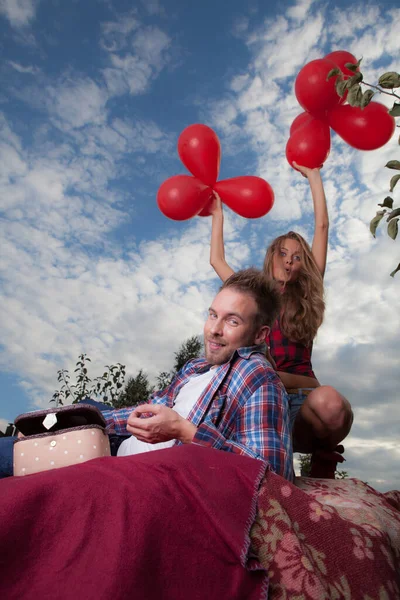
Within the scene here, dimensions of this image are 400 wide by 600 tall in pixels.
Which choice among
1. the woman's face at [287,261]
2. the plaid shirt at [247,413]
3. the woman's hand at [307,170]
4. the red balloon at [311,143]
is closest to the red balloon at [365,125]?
the red balloon at [311,143]

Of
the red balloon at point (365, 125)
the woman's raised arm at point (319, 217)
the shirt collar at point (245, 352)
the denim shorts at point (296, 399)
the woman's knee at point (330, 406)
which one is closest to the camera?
the shirt collar at point (245, 352)

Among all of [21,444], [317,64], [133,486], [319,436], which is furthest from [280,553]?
[317,64]

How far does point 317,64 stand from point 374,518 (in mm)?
3157

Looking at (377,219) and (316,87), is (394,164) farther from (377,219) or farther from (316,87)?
(316,87)

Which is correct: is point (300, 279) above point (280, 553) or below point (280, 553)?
above

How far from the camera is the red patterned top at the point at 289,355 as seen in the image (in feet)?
11.4

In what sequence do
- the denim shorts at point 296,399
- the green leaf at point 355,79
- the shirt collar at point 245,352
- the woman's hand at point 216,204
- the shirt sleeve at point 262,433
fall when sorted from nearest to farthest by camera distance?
the shirt sleeve at point 262,433 → the green leaf at point 355,79 → the shirt collar at point 245,352 → the denim shorts at point 296,399 → the woman's hand at point 216,204

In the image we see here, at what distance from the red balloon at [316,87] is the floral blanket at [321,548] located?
2.90 m

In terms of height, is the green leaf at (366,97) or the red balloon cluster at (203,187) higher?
the red balloon cluster at (203,187)

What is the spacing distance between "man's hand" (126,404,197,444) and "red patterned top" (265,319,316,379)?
5.38ft

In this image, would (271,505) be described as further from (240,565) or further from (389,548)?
(389,548)

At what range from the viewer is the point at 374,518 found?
6.25ft

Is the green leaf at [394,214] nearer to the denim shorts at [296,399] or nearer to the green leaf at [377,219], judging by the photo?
the green leaf at [377,219]

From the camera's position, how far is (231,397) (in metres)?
2.15
